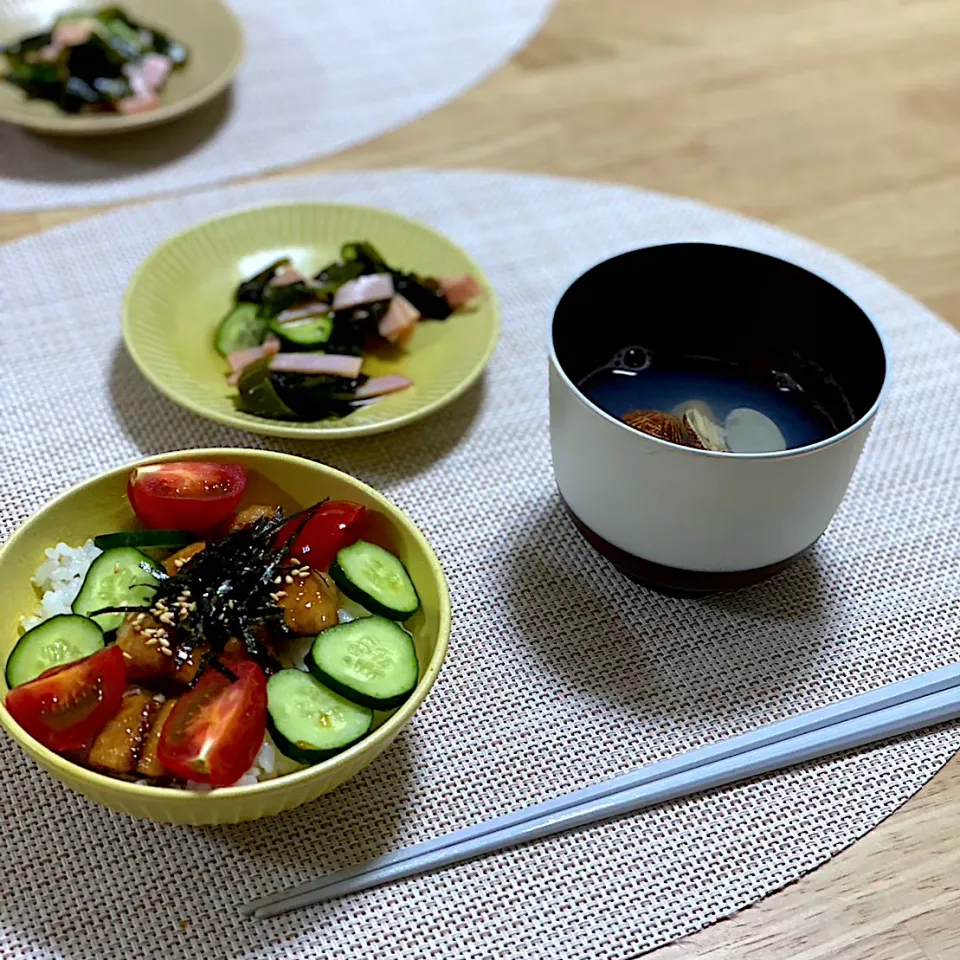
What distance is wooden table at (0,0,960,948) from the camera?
1.55 m

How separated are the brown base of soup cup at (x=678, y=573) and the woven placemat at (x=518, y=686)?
55mm

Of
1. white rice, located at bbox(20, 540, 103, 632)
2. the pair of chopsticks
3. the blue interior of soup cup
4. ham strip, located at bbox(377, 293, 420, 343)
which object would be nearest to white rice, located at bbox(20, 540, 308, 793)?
white rice, located at bbox(20, 540, 103, 632)

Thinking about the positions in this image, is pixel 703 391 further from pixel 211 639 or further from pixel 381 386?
pixel 211 639

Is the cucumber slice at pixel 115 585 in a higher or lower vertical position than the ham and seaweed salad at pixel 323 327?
higher

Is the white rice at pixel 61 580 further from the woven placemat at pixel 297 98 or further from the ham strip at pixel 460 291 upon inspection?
the woven placemat at pixel 297 98

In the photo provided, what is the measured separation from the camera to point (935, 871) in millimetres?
829

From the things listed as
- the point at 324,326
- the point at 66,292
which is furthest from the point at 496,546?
the point at 66,292

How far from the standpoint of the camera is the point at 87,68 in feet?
5.16

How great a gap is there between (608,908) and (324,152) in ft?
3.81

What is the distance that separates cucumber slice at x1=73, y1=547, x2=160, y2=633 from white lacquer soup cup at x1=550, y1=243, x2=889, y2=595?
35cm

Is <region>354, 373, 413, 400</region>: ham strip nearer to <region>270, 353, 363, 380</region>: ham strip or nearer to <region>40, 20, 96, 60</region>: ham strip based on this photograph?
<region>270, 353, 363, 380</region>: ham strip

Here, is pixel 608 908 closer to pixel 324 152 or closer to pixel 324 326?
pixel 324 326

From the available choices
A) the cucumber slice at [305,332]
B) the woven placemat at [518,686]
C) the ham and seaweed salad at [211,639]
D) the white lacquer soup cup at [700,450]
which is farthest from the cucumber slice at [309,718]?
the cucumber slice at [305,332]

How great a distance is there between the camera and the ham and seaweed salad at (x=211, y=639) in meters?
0.76
